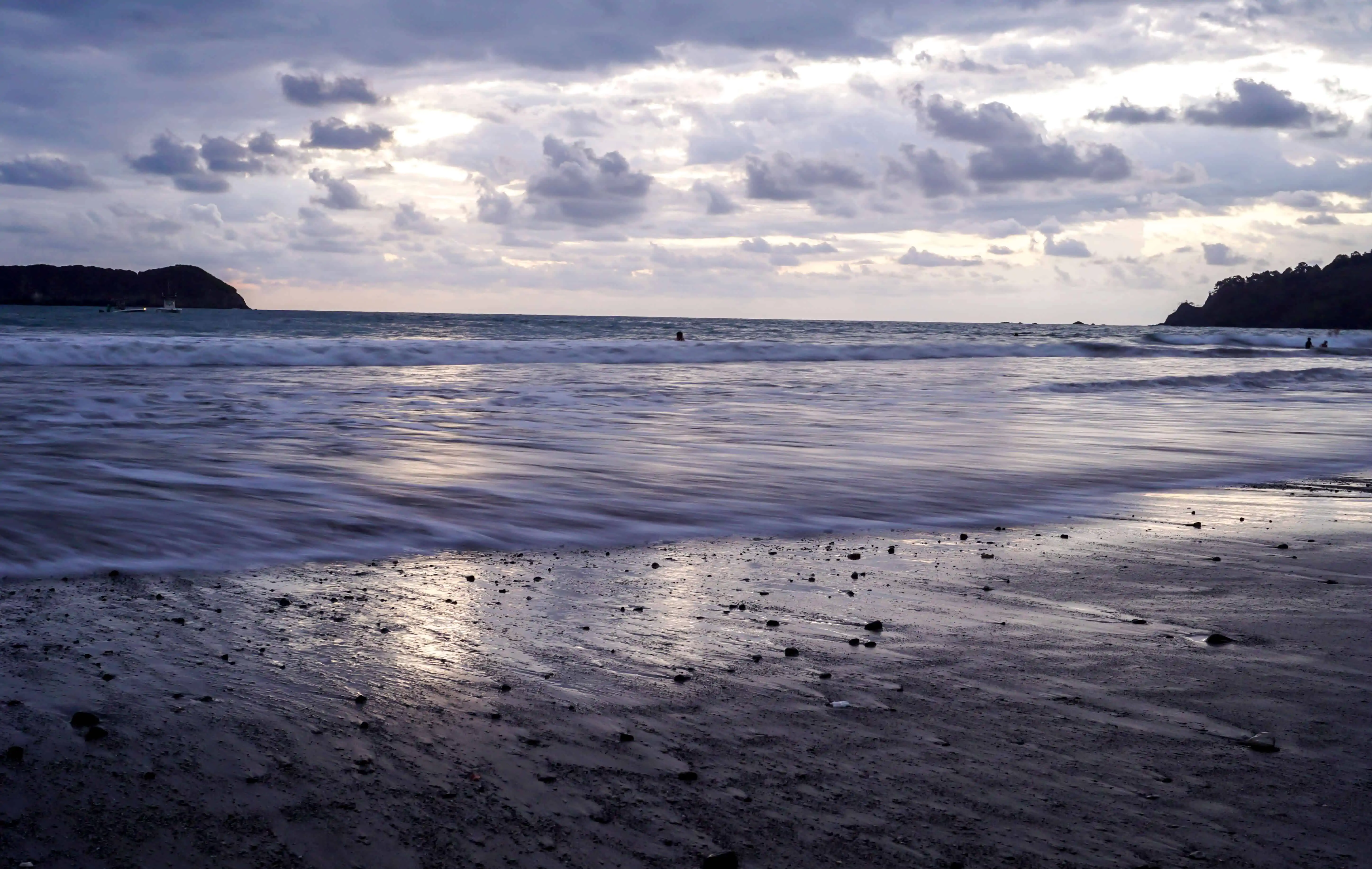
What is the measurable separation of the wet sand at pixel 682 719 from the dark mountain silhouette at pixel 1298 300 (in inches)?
5140

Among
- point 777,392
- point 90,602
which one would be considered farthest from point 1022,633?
point 777,392

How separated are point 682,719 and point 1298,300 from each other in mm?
150351

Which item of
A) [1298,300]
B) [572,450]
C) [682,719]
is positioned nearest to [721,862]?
[682,719]

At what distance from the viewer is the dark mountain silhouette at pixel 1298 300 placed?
120 meters

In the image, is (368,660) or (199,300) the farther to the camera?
(199,300)

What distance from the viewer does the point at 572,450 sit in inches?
394

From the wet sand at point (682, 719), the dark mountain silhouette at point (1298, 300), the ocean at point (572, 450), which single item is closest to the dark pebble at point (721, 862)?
the wet sand at point (682, 719)

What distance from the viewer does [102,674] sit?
319 cm

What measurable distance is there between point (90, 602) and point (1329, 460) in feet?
35.1

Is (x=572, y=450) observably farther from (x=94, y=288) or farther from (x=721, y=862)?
(x=94, y=288)

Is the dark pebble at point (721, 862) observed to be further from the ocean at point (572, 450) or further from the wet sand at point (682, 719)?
the ocean at point (572, 450)

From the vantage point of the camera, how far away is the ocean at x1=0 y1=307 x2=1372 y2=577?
235 inches

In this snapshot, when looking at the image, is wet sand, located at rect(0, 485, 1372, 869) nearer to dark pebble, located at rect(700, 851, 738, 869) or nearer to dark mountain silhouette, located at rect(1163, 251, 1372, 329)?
dark pebble, located at rect(700, 851, 738, 869)

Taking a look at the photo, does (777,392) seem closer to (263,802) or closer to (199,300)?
(263,802)
